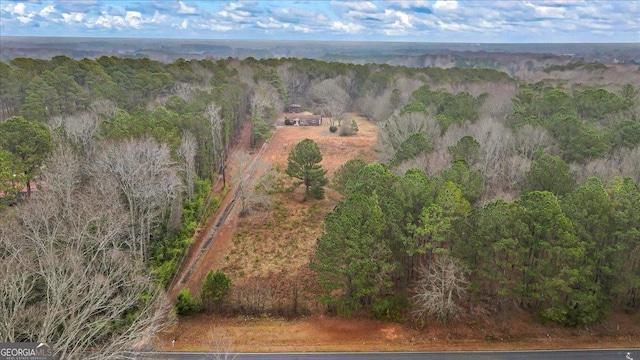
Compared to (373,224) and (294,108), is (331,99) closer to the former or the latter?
(294,108)

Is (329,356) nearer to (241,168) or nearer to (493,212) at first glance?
(493,212)

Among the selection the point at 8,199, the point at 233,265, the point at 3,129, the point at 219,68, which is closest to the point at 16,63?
the point at 219,68

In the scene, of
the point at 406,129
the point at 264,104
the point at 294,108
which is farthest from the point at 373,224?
the point at 294,108

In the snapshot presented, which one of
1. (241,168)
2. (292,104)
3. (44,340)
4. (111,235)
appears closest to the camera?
(44,340)

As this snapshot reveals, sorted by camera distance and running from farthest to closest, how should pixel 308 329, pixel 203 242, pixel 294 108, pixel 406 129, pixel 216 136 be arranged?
pixel 294 108 < pixel 216 136 < pixel 406 129 < pixel 203 242 < pixel 308 329

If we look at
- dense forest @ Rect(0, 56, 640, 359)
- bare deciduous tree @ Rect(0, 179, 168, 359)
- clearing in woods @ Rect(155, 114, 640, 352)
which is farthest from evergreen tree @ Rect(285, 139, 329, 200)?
bare deciduous tree @ Rect(0, 179, 168, 359)
